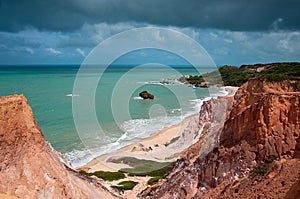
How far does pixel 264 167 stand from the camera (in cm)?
1279

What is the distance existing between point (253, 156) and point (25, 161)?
8874 millimetres

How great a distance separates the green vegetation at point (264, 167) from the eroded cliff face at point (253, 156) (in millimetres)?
115

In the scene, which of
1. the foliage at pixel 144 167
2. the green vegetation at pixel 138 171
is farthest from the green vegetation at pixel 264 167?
the foliage at pixel 144 167

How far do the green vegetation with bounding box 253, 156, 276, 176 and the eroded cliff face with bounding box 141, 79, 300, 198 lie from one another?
115mm

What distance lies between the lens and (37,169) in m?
10.7

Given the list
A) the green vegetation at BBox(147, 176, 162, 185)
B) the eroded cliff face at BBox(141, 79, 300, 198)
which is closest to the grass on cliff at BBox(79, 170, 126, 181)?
the green vegetation at BBox(147, 176, 162, 185)

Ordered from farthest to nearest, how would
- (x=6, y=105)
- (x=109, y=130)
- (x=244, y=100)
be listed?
(x=109, y=130)
(x=244, y=100)
(x=6, y=105)

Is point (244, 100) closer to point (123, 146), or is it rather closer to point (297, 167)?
point (297, 167)

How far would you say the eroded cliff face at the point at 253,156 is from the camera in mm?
12057

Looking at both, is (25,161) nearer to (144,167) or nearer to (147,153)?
(144,167)

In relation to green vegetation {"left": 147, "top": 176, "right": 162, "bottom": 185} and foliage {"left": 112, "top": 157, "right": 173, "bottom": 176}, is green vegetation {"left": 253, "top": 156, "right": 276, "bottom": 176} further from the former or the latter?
foliage {"left": 112, "top": 157, "right": 173, "bottom": 176}

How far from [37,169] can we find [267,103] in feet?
30.6

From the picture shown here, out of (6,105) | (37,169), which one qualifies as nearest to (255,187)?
(37,169)

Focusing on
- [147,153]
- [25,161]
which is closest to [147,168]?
[147,153]
